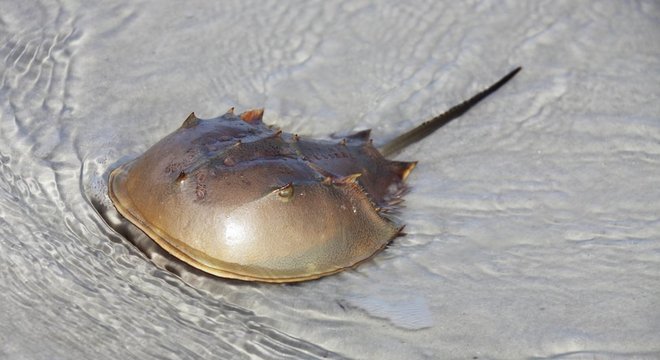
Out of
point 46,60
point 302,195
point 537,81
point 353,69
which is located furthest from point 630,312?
point 46,60

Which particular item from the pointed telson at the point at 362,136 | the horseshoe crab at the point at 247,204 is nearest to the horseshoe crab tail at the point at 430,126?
the pointed telson at the point at 362,136

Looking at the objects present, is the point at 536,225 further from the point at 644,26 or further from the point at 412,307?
the point at 644,26

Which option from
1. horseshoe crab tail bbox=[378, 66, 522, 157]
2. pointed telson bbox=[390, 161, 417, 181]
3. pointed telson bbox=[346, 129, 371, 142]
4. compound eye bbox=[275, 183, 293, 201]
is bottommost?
pointed telson bbox=[390, 161, 417, 181]

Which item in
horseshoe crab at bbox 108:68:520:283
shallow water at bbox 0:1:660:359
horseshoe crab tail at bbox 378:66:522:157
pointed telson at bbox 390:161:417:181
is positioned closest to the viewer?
horseshoe crab at bbox 108:68:520:283

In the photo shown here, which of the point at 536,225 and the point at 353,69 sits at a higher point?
the point at 353,69

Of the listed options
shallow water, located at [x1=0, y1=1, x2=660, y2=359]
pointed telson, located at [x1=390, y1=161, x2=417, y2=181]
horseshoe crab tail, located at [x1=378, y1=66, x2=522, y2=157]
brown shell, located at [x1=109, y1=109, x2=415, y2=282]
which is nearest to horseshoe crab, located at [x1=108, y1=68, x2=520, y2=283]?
brown shell, located at [x1=109, y1=109, x2=415, y2=282]

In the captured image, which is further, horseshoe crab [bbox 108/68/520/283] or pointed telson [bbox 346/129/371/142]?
pointed telson [bbox 346/129/371/142]

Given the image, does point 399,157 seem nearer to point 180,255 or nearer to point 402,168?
point 402,168

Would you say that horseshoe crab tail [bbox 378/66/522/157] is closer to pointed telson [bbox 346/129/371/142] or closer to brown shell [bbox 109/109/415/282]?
pointed telson [bbox 346/129/371/142]
